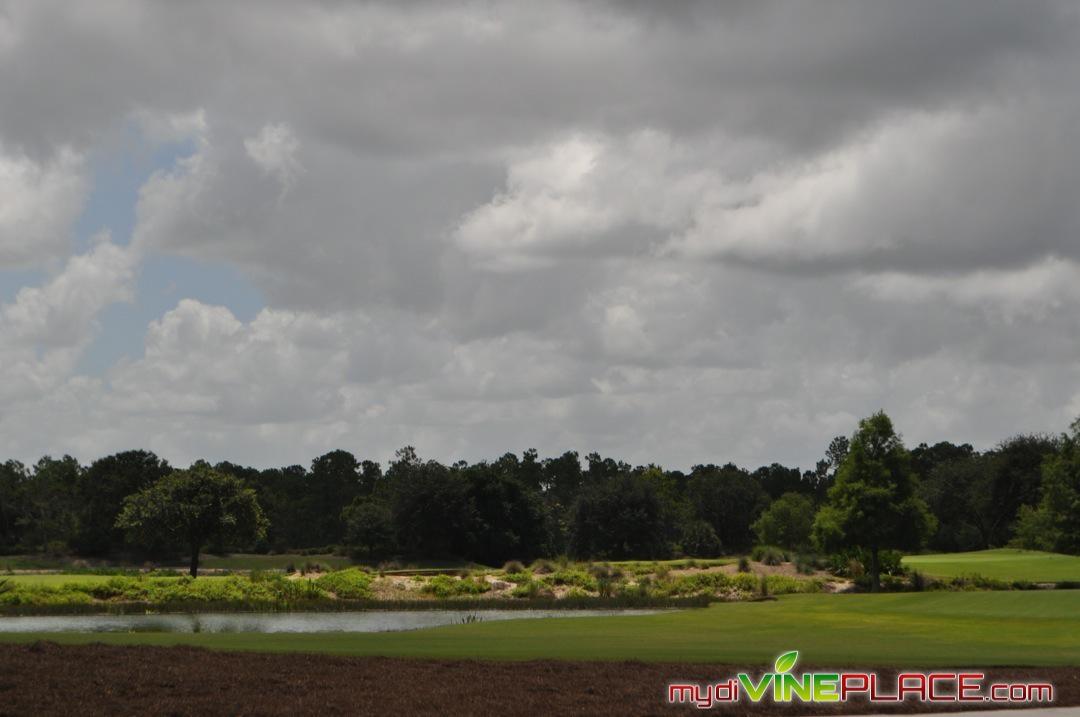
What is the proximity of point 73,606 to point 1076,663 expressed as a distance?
1469 inches

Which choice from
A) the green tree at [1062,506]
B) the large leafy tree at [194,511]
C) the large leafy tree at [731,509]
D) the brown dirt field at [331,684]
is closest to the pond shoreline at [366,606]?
the large leafy tree at [194,511]

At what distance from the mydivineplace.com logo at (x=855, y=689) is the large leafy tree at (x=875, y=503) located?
40.2 meters

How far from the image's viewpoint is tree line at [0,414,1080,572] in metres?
63.8

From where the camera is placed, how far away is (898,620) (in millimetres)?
40625

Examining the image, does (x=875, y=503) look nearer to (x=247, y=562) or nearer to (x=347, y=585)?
(x=347, y=585)

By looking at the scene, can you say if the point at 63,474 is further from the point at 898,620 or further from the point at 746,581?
the point at 898,620

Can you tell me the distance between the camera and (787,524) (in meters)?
105

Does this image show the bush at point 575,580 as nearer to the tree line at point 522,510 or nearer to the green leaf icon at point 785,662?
the tree line at point 522,510

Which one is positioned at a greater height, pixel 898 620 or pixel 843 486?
pixel 843 486

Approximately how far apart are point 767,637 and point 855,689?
12.6 metres

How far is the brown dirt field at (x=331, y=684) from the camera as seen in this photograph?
18500 millimetres

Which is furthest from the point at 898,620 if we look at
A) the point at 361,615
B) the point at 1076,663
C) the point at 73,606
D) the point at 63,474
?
the point at 63,474

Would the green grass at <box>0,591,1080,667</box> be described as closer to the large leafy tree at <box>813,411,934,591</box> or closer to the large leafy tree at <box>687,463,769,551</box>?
the large leafy tree at <box>813,411,934,591</box>

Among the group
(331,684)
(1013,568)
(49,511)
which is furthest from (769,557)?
(49,511)
